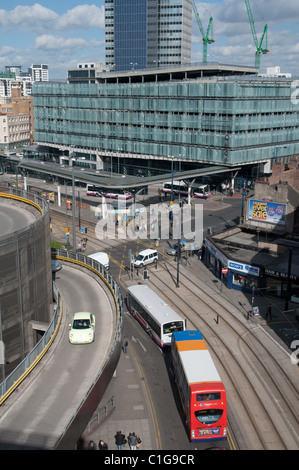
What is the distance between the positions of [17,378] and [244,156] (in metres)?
64.4

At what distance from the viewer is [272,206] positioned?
152 ft

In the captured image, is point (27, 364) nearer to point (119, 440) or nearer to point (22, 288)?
point (22, 288)

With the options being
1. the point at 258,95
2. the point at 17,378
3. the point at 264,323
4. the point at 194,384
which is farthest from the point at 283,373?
the point at 258,95

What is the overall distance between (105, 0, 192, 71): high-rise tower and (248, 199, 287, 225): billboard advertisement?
110m

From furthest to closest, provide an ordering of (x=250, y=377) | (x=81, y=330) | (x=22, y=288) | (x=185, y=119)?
1. (x=185, y=119)
2. (x=250, y=377)
3. (x=81, y=330)
4. (x=22, y=288)

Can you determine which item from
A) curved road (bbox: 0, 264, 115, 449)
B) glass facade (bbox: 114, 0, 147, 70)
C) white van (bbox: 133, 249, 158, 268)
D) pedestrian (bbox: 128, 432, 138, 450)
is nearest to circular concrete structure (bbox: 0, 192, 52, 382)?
curved road (bbox: 0, 264, 115, 449)

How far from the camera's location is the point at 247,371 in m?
27.2

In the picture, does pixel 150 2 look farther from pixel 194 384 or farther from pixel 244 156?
pixel 194 384

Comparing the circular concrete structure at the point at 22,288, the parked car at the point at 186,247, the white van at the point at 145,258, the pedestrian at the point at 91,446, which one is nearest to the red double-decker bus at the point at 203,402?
the pedestrian at the point at 91,446

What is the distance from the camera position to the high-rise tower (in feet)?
A: 462

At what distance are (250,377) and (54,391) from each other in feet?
40.1

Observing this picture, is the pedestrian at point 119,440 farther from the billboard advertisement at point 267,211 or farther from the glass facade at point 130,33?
the glass facade at point 130,33

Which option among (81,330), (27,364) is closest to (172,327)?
(81,330)

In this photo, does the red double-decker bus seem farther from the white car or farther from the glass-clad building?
the glass-clad building
